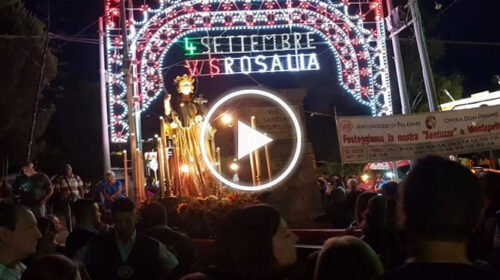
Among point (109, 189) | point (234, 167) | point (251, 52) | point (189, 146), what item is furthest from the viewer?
point (251, 52)

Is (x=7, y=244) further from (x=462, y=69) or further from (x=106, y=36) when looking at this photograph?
(x=462, y=69)

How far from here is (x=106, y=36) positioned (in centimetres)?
1688

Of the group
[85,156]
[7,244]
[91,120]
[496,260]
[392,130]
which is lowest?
[496,260]

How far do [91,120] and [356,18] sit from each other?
19.3 m

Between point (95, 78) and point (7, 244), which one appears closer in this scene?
point (7, 244)

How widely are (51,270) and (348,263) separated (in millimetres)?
1480

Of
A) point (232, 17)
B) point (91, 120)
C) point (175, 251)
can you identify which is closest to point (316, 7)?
point (232, 17)

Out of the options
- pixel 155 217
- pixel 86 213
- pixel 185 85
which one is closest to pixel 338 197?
pixel 155 217

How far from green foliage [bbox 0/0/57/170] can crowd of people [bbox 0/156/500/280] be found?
1887 cm

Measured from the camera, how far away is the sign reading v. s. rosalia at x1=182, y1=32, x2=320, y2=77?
1781 centimetres

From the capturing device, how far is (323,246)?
315cm

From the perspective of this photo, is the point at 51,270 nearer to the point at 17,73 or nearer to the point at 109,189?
the point at 109,189

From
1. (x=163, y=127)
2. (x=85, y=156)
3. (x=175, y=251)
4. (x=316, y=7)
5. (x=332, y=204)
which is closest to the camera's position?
(x=175, y=251)

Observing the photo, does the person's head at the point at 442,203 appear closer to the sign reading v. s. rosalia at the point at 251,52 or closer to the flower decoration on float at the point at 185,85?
the flower decoration on float at the point at 185,85
